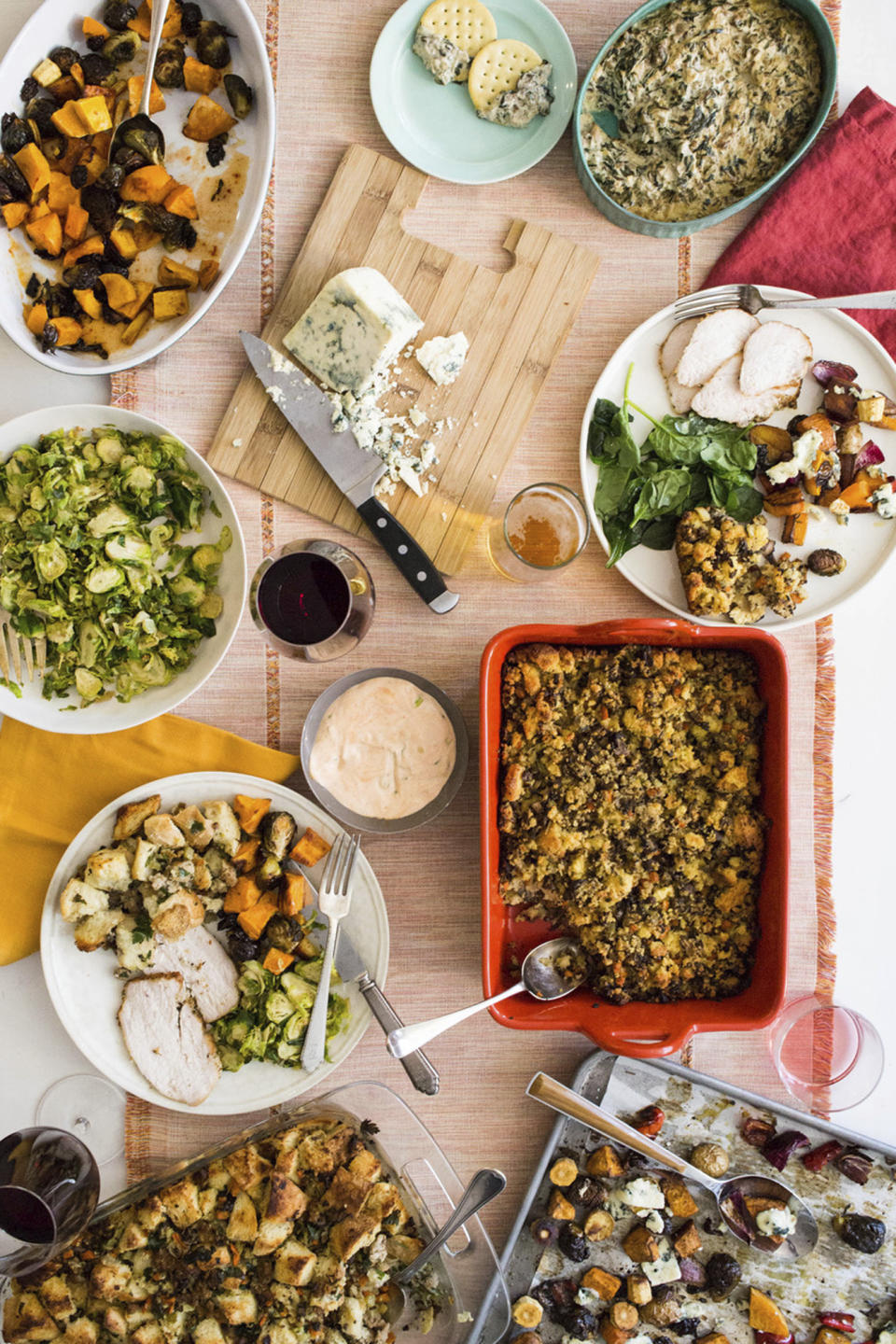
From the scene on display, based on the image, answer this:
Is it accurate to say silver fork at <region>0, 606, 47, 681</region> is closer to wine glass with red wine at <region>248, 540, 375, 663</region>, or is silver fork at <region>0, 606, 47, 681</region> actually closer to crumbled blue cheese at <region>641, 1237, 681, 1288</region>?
wine glass with red wine at <region>248, 540, 375, 663</region>

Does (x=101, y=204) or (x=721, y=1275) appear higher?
(x=101, y=204)

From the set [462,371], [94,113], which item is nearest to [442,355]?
[462,371]

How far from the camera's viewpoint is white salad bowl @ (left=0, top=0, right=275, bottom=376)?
6.89ft

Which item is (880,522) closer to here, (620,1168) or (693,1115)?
(693,1115)

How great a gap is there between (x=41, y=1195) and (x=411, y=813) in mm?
1135

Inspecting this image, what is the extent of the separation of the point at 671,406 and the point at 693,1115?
5.77 ft

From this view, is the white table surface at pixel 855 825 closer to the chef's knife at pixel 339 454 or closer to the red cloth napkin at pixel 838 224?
the red cloth napkin at pixel 838 224

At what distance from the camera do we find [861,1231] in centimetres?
222

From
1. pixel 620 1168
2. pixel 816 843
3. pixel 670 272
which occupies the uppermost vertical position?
pixel 670 272

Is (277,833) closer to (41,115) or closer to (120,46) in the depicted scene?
(41,115)

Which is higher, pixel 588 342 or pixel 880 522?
pixel 588 342

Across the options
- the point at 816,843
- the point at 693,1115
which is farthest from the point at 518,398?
the point at 693,1115

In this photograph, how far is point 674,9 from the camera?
2102mm

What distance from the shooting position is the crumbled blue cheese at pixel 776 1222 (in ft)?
7.11
